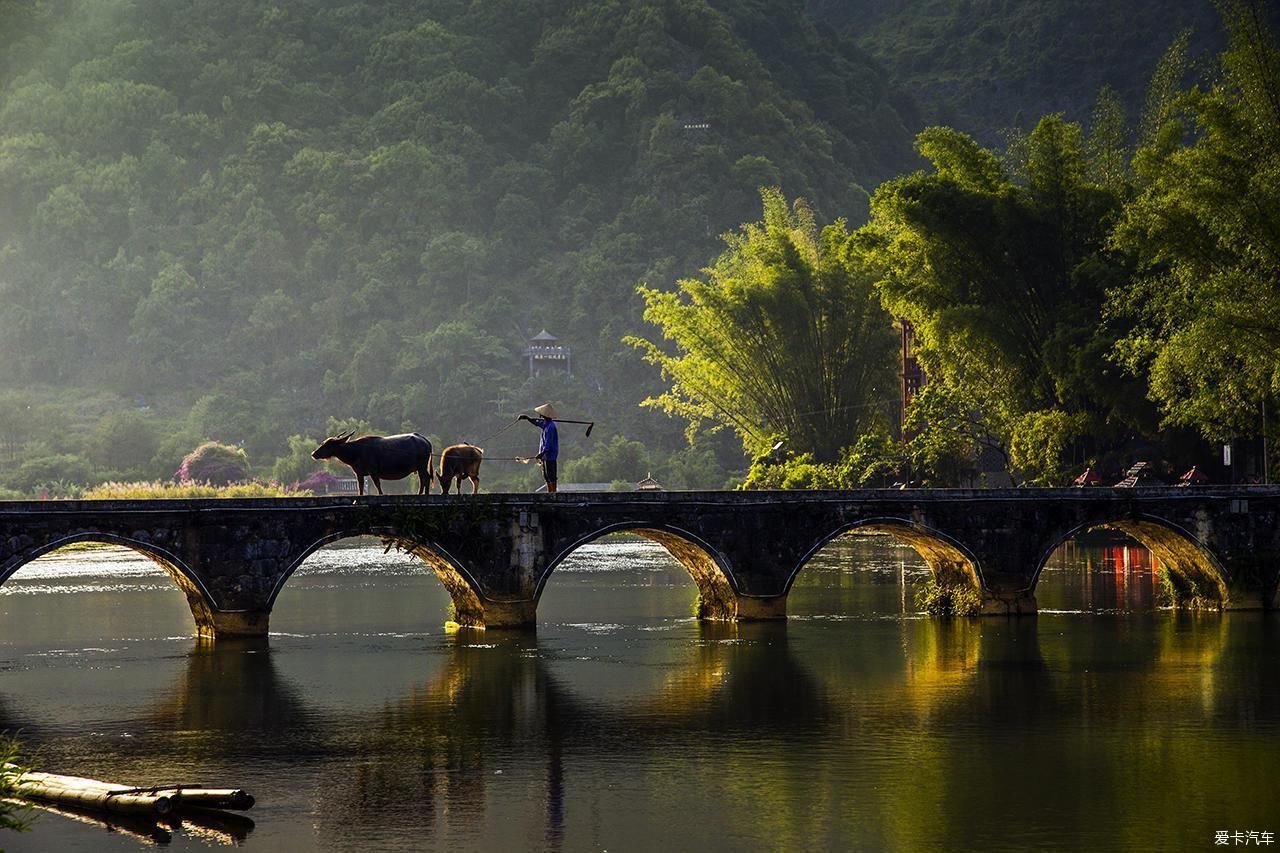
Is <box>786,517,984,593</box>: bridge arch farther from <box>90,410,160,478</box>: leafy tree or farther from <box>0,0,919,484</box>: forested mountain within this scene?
<box>0,0,919,484</box>: forested mountain

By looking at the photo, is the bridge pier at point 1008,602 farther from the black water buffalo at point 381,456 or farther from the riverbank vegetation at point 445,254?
the riverbank vegetation at point 445,254

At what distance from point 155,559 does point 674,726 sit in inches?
559

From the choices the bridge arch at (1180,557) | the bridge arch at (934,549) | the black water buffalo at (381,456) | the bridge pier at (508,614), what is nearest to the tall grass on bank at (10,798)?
the black water buffalo at (381,456)

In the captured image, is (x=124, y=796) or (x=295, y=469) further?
(x=295, y=469)

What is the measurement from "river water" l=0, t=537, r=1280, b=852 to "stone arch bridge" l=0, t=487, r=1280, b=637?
1179 mm

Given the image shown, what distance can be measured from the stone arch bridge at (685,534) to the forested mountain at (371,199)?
105523 millimetres

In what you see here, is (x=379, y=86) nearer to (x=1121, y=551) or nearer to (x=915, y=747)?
(x=1121, y=551)

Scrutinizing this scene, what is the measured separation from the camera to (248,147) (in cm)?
18175

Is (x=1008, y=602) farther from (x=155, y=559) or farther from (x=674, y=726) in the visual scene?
(x=155, y=559)

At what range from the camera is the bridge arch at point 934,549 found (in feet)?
153

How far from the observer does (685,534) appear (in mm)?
45531

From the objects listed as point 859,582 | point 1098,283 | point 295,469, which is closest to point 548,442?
point 859,582

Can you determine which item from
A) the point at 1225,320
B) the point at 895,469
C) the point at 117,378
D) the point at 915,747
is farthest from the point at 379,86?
the point at 915,747

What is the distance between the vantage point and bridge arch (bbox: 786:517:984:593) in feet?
153
